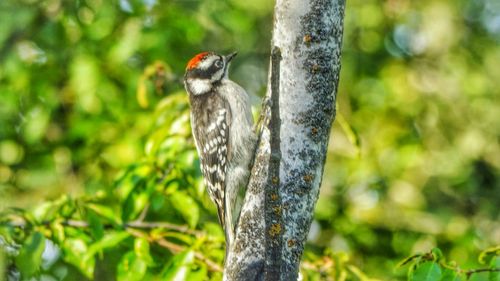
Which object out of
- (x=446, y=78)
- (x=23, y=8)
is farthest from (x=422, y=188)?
(x=23, y=8)

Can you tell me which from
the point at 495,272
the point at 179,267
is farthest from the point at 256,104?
the point at 495,272

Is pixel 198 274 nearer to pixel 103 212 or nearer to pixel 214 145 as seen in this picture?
pixel 103 212

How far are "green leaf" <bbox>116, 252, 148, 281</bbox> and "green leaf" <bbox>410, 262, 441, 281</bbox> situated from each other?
1.77 metres

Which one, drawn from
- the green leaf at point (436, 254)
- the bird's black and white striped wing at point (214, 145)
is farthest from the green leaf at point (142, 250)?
the green leaf at point (436, 254)

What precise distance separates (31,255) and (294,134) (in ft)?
7.39

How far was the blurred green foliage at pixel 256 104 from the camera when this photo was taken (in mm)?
6141

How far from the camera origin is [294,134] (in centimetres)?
375

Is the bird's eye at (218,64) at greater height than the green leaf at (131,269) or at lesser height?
greater

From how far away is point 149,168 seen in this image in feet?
19.1

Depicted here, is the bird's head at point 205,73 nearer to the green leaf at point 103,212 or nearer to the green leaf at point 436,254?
the green leaf at point 103,212

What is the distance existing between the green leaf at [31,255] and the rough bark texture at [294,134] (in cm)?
192

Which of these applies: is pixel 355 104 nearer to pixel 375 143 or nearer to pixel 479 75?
pixel 375 143

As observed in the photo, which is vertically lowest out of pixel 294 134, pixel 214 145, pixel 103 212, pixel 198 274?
pixel 198 274

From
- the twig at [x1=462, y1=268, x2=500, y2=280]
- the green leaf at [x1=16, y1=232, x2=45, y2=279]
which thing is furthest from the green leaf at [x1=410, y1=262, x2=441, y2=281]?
the green leaf at [x1=16, y1=232, x2=45, y2=279]
